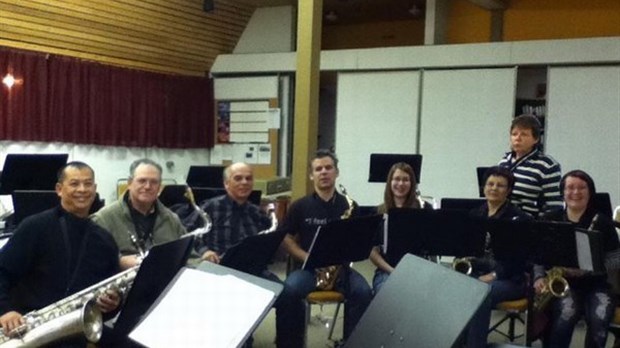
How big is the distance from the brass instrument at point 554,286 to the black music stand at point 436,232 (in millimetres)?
504

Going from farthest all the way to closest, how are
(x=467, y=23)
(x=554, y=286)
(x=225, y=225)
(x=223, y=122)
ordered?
(x=223, y=122) < (x=467, y=23) < (x=225, y=225) < (x=554, y=286)

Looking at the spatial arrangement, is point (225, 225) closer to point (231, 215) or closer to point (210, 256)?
point (231, 215)

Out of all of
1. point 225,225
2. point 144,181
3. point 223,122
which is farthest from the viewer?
point 223,122

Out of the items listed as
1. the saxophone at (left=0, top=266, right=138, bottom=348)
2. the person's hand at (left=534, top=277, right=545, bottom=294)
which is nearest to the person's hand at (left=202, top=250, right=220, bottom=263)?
the saxophone at (left=0, top=266, right=138, bottom=348)

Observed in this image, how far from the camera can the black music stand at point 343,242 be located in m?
3.91

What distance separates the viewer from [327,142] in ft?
40.0

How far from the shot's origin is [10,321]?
3.13 metres

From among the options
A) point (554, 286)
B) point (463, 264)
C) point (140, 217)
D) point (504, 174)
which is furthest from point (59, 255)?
point (554, 286)

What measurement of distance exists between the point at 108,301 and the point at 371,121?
638 centimetres

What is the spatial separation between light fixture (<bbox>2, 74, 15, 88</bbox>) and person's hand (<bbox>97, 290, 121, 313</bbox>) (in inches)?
205

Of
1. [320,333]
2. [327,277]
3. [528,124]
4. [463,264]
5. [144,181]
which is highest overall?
[528,124]

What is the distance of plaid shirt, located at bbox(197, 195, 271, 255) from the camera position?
4676mm

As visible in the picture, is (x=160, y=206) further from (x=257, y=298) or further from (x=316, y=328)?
(x=257, y=298)

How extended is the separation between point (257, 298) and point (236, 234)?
8.73 ft
